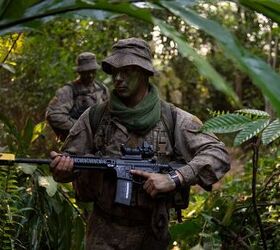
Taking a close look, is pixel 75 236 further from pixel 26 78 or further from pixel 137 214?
pixel 26 78

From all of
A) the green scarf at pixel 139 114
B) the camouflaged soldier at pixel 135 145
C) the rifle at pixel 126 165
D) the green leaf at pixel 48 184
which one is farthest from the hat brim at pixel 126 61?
the green leaf at pixel 48 184

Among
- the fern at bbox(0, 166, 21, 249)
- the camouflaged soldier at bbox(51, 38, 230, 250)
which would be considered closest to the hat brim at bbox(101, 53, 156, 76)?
the camouflaged soldier at bbox(51, 38, 230, 250)

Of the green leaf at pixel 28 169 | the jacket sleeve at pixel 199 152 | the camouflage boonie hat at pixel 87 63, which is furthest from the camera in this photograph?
the camouflage boonie hat at pixel 87 63

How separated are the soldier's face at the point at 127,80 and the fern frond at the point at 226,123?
1.48 ft

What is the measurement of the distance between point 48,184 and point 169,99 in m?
7.58

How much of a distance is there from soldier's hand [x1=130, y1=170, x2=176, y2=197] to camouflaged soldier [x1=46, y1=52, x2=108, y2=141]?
3.06 m

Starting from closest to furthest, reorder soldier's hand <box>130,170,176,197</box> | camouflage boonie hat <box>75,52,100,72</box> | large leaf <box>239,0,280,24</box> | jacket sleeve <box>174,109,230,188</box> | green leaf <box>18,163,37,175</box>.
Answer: large leaf <box>239,0,280,24</box>
soldier's hand <box>130,170,176,197</box>
jacket sleeve <box>174,109,230,188</box>
green leaf <box>18,163,37,175</box>
camouflage boonie hat <box>75,52,100,72</box>

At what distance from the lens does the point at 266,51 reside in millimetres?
13445

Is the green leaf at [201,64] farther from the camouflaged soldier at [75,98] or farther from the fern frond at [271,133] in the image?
Answer: the camouflaged soldier at [75,98]

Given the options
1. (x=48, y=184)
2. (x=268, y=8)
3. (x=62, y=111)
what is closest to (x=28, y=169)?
(x=48, y=184)

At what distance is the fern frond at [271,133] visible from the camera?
3082mm

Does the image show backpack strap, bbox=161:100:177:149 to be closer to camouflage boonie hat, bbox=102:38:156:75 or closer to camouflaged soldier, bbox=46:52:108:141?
camouflage boonie hat, bbox=102:38:156:75

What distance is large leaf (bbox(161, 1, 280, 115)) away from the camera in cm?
82

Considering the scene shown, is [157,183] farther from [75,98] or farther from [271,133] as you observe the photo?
[75,98]
